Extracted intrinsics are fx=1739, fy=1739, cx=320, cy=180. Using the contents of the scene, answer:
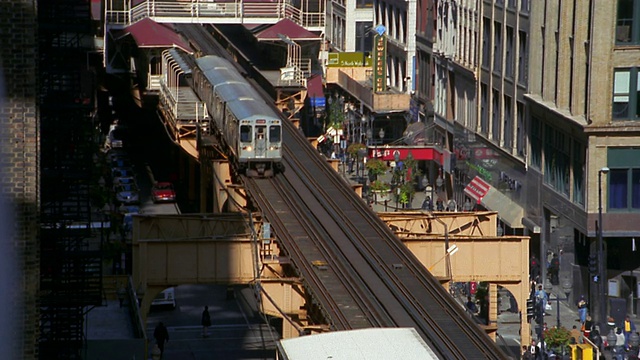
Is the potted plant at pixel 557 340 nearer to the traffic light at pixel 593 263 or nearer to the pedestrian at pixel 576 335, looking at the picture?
the pedestrian at pixel 576 335

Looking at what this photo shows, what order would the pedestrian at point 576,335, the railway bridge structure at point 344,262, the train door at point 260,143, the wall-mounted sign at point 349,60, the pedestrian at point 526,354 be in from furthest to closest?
the wall-mounted sign at point 349,60, the train door at point 260,143, the pedestrian at point 576,335, the pedestrian at point 526,354, the railway bridge structure at point 344,262

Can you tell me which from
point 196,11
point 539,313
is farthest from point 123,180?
point 539,313

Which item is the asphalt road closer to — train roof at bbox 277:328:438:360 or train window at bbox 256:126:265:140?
train window at bbox 256:126:265:140

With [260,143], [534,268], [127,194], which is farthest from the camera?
[127,194]

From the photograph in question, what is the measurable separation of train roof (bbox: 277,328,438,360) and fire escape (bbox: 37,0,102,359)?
5.36 m

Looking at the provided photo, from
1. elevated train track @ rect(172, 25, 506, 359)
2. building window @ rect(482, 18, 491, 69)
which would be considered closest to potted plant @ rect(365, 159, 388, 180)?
building window @ rect(482, 18, 491, 69)

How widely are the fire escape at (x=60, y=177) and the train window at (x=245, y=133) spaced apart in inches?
1197

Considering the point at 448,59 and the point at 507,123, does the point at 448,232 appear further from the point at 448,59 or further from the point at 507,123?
the point at 448,59

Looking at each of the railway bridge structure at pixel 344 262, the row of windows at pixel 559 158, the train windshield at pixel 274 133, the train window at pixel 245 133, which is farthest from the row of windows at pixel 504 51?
the railway bridge structure at pixel 344 262

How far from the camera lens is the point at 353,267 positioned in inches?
2100

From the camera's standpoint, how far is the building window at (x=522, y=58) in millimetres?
80500

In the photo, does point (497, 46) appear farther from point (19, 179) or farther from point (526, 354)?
point (19, 179)

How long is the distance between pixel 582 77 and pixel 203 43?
1974 inches

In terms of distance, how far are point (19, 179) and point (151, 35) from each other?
68.5 meters
